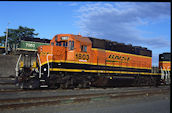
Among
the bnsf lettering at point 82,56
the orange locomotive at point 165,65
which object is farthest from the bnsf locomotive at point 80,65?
the orange locomotive at point 165,65

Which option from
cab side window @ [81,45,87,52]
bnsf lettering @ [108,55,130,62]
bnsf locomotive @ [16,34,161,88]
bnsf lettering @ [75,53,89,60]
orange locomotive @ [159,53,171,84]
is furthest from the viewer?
orange locomotive @ [159,53,171,84]

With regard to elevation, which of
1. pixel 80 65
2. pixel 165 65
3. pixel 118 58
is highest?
pixel 118 58

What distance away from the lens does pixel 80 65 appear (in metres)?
14.5

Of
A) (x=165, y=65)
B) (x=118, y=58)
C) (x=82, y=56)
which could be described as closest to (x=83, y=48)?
(x=82, y=56)

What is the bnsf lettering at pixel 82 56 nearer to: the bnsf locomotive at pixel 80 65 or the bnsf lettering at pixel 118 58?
the bnsf locomotive at pixel 80 65

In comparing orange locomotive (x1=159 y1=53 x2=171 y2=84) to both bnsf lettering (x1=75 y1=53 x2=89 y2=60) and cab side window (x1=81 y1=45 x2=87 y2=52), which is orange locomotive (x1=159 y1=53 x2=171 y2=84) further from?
cab side window (x1=81 y1=45 x2=87 y2=52)

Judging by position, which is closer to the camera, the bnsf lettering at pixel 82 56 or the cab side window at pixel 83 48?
the bnsf lettering at pixel 82 56

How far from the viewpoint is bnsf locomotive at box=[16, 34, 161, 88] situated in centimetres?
1304

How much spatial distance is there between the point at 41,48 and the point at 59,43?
1.47 meters

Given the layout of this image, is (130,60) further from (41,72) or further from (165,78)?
(41,72)

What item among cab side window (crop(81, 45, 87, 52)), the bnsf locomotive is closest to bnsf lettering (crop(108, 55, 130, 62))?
the bnsf locomotive

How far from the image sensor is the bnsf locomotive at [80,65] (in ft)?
42.8

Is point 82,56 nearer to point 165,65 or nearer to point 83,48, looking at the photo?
point 83,48

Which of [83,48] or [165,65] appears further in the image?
[165,65]
